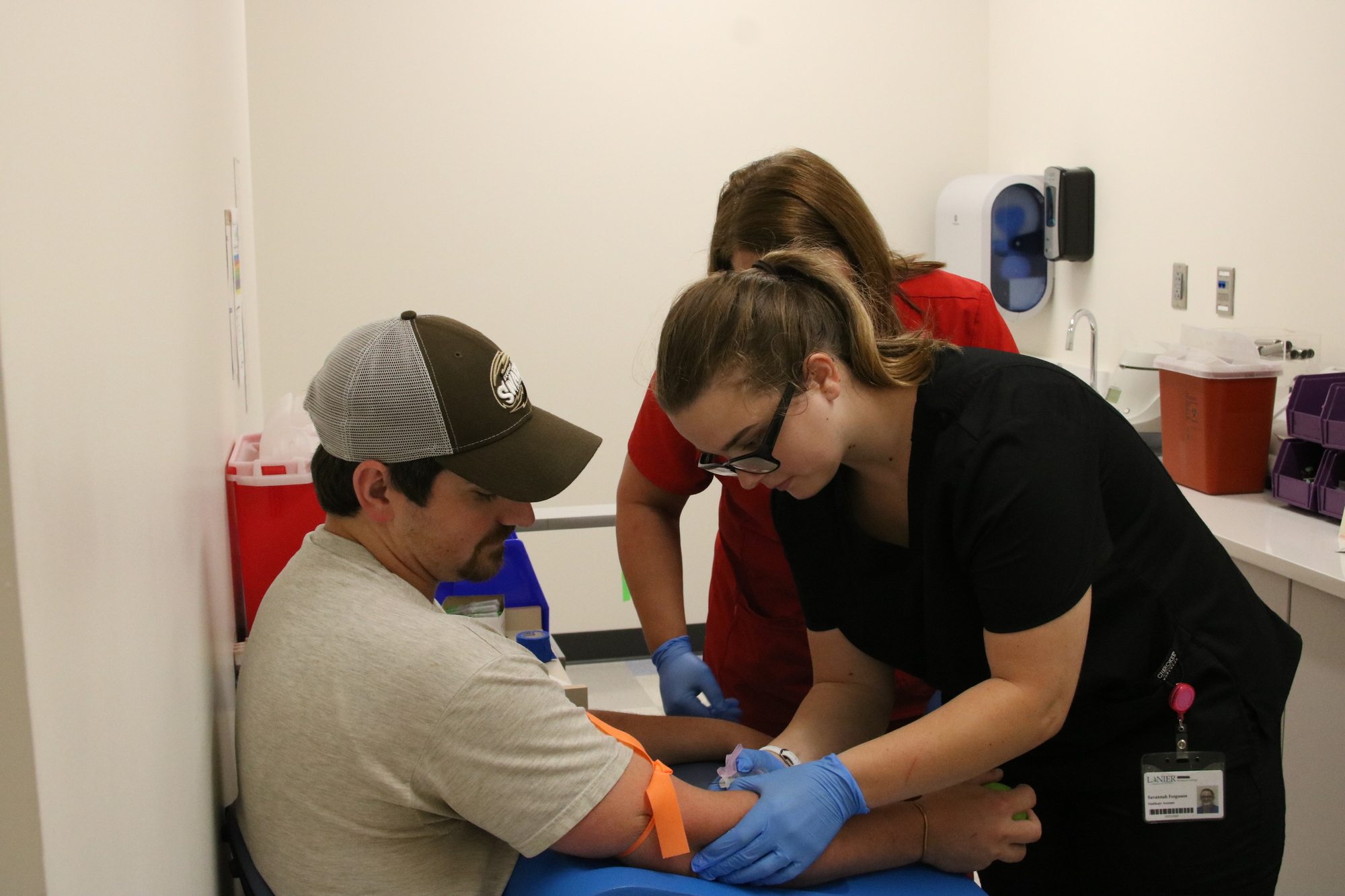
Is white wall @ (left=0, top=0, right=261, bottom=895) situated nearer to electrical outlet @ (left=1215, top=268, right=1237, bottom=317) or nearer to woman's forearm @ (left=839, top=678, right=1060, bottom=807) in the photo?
woman's forearm @ (left=839, top=678, right=1060, bottom=807)

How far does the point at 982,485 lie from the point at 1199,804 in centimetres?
50

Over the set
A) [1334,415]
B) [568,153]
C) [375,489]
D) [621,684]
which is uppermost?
[568,153]

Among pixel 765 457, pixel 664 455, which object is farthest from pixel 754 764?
pixel 664 455

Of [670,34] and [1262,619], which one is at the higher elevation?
[670,34]

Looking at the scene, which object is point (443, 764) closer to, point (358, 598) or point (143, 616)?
point (358, 598)

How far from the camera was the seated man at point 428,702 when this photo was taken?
1.09m

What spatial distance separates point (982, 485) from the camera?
46.6 inches

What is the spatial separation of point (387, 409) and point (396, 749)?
35cm

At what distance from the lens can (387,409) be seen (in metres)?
1.20

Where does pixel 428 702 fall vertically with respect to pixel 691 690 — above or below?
above

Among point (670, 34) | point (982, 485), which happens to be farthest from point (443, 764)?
point (670, 34)

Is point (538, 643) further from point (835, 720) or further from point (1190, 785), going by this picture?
point (1190, 785)

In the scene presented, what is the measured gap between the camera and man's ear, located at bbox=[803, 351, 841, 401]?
1.23 metres

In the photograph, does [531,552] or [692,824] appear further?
[531,552]
